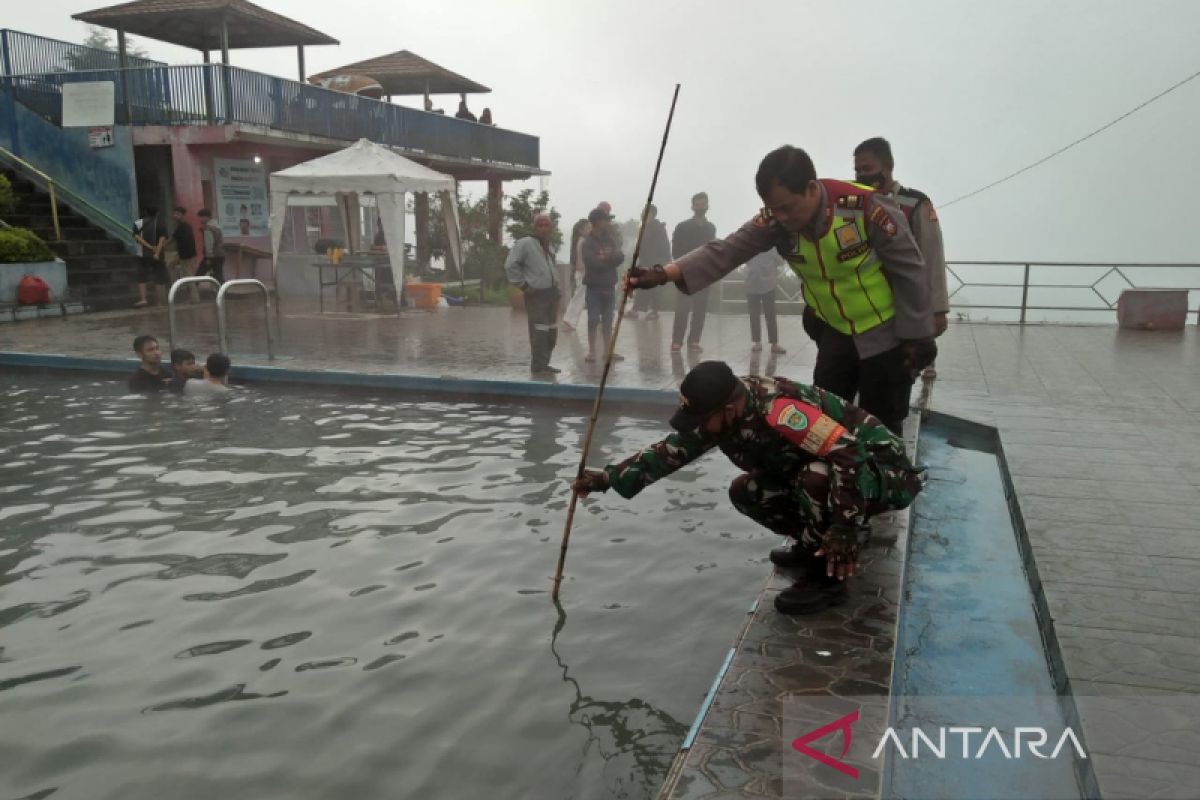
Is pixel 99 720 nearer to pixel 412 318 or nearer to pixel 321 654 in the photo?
pixel 321 654

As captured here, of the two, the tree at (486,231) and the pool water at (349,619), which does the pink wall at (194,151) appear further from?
the pool water at (349,619)

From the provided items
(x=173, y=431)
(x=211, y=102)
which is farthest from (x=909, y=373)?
(x=211, y=102)

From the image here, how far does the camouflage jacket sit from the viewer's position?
358 centimetres

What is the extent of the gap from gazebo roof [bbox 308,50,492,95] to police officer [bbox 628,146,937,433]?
21.7m

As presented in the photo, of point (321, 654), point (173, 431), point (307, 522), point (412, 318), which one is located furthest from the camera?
point (412, 318)

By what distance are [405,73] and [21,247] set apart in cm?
1169

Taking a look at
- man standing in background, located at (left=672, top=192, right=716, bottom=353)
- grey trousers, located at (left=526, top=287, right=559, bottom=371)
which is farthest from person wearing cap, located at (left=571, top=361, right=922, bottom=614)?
man standing in background, located at (left=672, top=192, right=716, bottom=353)

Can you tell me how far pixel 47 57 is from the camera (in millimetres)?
20391

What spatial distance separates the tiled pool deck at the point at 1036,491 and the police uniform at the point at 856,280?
0.76 meters

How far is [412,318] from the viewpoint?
16766mm

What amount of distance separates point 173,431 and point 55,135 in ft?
48.1

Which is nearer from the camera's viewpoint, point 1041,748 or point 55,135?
point 1041,748

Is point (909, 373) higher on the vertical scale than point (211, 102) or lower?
lower

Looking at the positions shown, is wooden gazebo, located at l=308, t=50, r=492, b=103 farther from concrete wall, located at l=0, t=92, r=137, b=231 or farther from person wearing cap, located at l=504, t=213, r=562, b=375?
person wearing cap, located at l=504, t=213, r=562, b=375
